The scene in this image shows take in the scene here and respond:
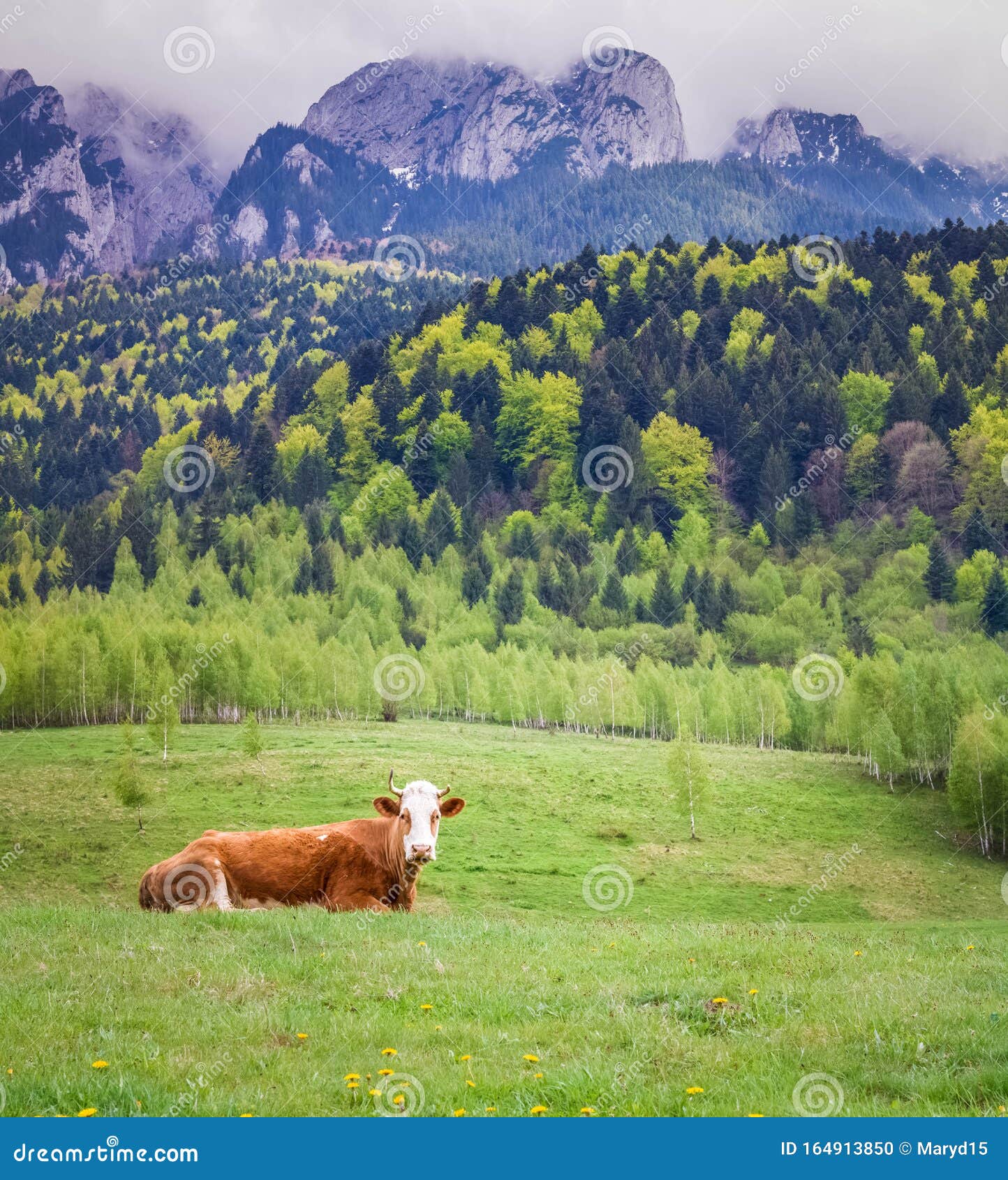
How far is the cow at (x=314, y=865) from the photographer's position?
19312 millimetres

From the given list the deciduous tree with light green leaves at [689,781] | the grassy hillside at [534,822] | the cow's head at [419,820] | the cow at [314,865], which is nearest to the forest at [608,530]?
the grassy hillside at [534,822]

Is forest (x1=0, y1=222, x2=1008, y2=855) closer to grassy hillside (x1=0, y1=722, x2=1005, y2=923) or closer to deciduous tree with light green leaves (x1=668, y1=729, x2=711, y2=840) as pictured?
grassy hillside (x1=0, y1=722, x2=1005, y2=923)

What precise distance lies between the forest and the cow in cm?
4988

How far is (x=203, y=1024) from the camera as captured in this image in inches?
385

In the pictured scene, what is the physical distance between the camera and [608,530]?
155 metres

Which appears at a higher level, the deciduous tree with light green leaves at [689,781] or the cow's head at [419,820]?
the cow's head at [419,820]

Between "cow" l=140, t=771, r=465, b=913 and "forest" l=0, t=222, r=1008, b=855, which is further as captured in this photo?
"forest" l=0, t=222, r=1008, b=855

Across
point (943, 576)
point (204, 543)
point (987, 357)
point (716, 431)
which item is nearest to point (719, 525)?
point (716, 431)

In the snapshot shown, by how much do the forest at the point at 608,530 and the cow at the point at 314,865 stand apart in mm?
49884

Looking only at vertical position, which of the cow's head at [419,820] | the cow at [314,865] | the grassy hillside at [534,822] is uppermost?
the cow's head at [419,820]

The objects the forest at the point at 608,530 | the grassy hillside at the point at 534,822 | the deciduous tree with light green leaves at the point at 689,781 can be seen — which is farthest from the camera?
the forest at the point at 608,530

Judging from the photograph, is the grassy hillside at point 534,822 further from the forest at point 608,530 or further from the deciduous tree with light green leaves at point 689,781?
the forest at point 608,530

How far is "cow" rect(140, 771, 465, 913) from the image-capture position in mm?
19312

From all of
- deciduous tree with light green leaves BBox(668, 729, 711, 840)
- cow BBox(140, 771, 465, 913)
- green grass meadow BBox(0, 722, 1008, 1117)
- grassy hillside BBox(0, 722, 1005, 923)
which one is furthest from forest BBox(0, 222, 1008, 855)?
green grass meadow BBox(0, 722, 1008, 1117)
